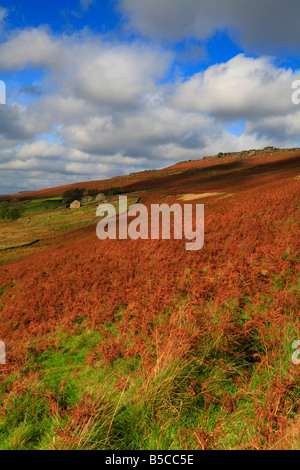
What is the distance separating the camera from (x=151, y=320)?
20.6ft

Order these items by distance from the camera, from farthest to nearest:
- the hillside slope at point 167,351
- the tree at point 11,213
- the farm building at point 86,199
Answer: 1. the farm building at point 86,199
2. the tree at point 11,213
3. the hillside slope at point 167,351

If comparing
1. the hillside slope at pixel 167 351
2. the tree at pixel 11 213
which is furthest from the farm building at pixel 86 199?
the hillside slope at pixel 167 351

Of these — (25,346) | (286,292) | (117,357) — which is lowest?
(25,346)

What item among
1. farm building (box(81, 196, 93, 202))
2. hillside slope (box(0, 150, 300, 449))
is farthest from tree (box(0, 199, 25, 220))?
hillside slope (box(0, 150, 300, 449))

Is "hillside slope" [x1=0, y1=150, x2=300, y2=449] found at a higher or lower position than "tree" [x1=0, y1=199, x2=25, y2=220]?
lower

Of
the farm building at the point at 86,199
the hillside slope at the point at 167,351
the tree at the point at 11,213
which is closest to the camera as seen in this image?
the hillside slope at the point at 167,351

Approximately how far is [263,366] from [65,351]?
186 inches

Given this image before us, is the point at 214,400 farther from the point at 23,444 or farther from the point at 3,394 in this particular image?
the point at 3,394

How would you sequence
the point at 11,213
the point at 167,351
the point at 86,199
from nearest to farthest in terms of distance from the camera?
the point at 167,351 < the point at 11,213 < the point at 86,199

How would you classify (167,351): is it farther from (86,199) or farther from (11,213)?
(11,213)

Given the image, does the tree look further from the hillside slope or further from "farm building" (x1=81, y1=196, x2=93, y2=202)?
the hillside slope

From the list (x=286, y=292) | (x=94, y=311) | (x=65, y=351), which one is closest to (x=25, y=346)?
(x=65, y=351)

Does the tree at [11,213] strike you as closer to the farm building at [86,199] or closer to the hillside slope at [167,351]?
the farm building at [86,199]

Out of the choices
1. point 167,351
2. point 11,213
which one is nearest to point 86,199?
point 11,213
